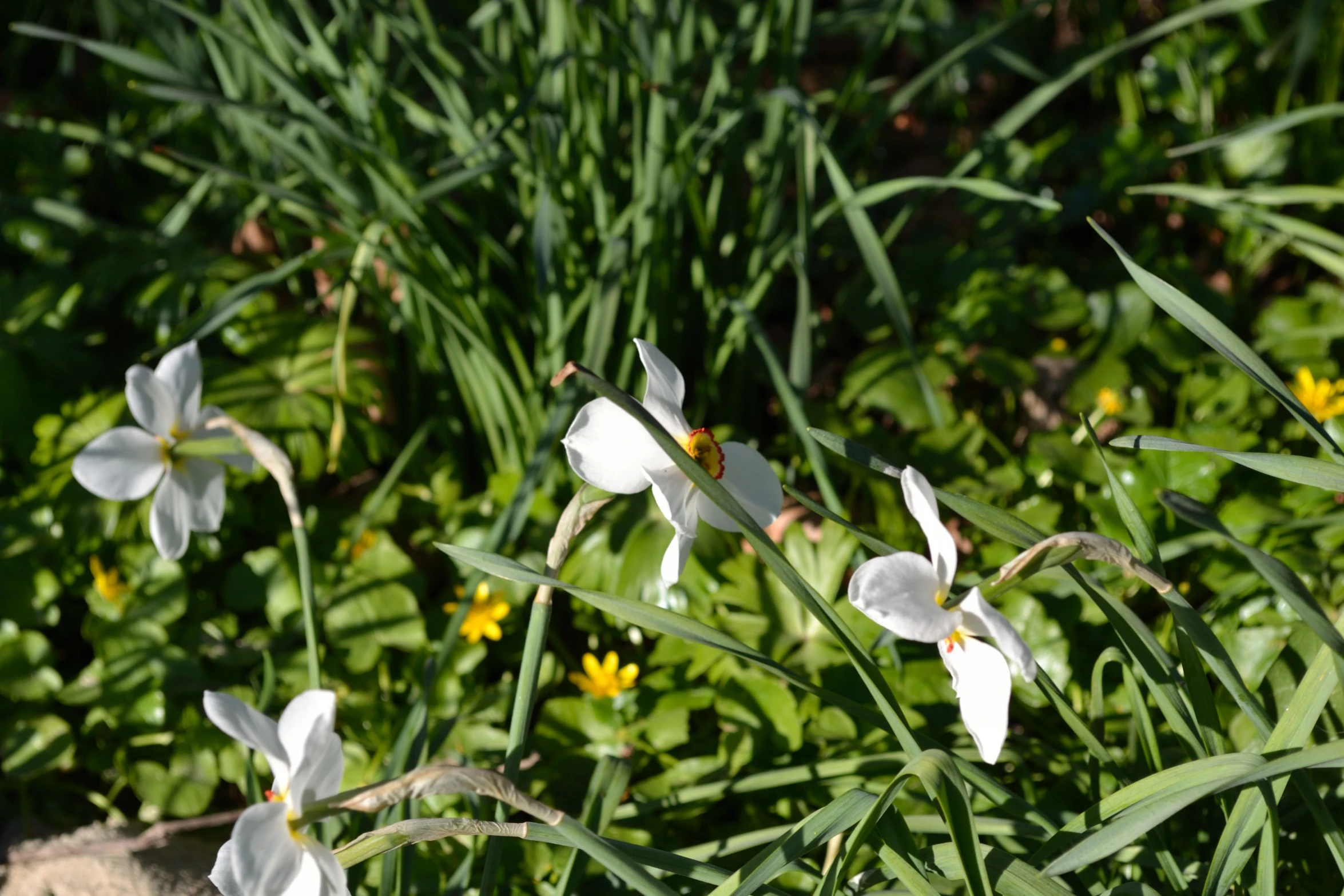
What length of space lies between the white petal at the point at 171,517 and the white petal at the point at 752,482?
0.80 meters

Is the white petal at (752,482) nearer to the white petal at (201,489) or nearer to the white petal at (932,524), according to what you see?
the white petal at (932,524)

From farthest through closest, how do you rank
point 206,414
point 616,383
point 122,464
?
1. point 616,383
2. point 206,414
3. point 122,464

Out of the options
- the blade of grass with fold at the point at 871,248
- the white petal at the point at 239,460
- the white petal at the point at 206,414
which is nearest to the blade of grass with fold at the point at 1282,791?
the blade of grass with fold at the point at 871,248

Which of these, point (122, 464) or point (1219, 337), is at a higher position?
point (1219, 337)

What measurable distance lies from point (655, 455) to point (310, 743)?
0.41m

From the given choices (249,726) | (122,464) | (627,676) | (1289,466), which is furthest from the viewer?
(627,676)

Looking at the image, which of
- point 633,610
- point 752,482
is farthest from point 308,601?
point 752,482

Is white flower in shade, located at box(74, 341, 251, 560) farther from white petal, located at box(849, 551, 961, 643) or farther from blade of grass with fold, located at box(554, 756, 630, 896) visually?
white petal, located at box(849, 551, 961, 643)

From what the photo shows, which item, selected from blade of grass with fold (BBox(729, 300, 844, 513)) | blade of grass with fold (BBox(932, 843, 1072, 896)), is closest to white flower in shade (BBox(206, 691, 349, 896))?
blade of grass with fold (BBox(932, 843, 1072, 896))

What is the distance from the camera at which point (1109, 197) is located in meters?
2.44

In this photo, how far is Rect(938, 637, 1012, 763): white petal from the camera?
2.54ft

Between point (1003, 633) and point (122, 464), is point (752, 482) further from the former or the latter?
point (122, 464)

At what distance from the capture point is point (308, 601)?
1.16 metres

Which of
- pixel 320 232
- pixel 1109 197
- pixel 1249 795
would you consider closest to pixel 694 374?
pixel 320 232
